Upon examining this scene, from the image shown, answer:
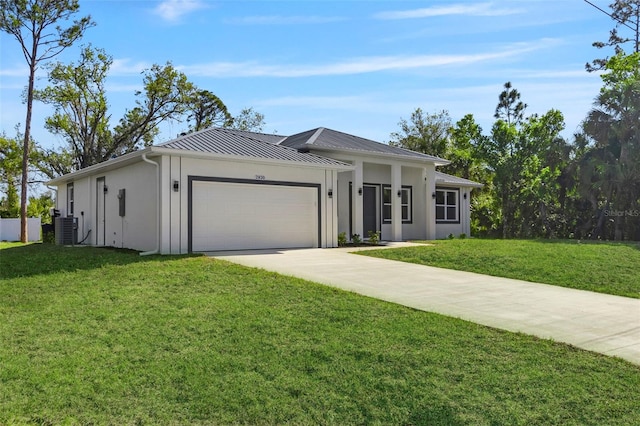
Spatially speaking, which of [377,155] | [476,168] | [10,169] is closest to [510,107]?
[476,168]

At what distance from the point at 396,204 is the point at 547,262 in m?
7.59

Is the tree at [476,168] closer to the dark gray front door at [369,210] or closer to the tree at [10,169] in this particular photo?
the dark gray front door at [369,210]

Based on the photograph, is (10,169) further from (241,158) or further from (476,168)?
(476,168)

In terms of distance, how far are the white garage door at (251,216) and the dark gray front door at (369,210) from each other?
388 centimetres

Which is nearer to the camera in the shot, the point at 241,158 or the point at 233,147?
the point at 241,158

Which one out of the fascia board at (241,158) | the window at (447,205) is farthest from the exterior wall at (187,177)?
the window at (447,205)

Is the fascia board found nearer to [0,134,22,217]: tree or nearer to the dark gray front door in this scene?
the dark gray front door

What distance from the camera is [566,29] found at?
34.3 feet

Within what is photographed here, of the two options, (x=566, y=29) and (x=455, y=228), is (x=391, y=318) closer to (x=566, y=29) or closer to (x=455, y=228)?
(x=566, y=29)

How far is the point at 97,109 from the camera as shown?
110 ft

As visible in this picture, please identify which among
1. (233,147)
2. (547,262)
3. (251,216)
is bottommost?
(547,262)

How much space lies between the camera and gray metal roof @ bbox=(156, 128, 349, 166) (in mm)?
13273

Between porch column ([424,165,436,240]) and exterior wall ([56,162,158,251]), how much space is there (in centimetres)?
1159

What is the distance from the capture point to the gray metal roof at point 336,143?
16922 mm
